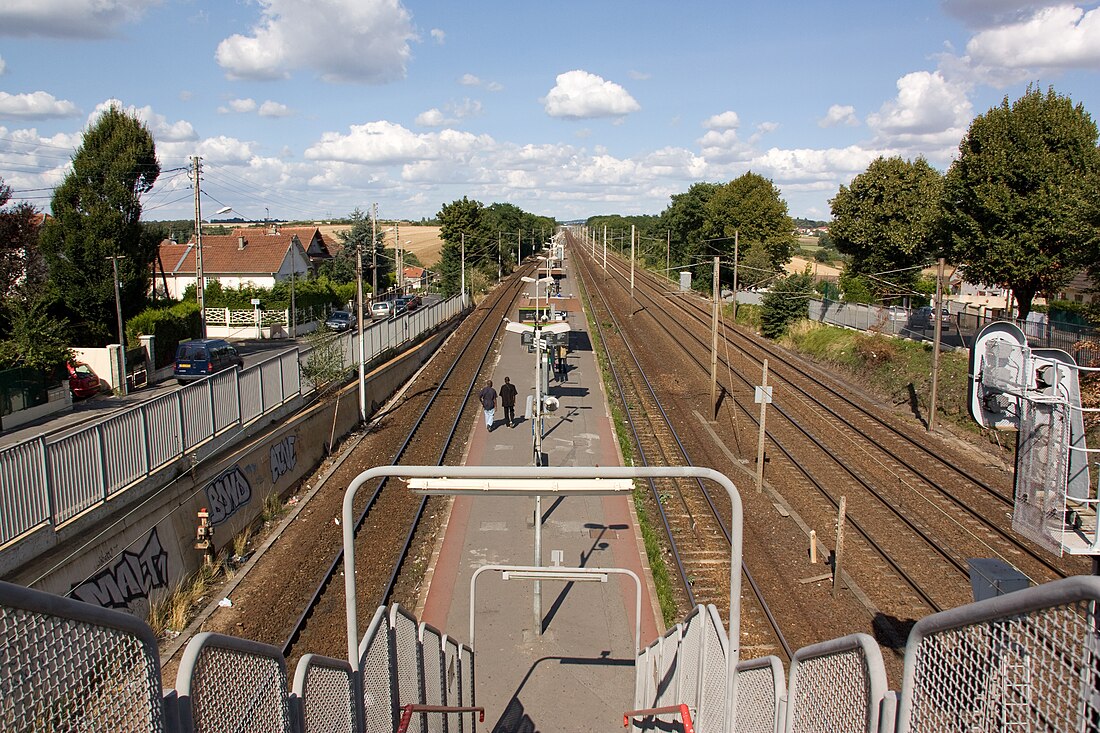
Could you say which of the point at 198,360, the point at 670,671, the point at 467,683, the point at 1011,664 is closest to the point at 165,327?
the point at 198,360

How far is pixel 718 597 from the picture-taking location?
41.0 feet

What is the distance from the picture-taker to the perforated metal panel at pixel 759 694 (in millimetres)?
4051

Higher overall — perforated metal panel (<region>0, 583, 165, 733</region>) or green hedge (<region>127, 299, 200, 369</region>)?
perforated metal panel (<region>0, 583, 165, 733</region>)

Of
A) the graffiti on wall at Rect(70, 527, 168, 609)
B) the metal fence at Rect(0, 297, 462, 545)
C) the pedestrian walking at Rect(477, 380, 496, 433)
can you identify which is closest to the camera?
the metal fence at Rect(0, 297, 462, 545)

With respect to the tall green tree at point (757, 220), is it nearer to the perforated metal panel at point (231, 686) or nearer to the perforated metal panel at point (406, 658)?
the perforated metal panel at point (406, 658)

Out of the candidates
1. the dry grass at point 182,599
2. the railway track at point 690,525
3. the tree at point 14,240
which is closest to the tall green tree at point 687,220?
the railway track at point 690,525

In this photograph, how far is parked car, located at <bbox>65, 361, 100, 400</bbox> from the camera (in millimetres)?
25828

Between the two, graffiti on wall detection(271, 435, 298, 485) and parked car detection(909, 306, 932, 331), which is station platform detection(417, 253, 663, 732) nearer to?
graffiti on wall detection(271, 435, 298, 485)

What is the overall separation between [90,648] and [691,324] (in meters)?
42.8

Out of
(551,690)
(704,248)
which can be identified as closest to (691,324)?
(704,248)

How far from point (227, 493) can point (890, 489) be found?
46.8 feet

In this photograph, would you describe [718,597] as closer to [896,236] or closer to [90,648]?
[90,648]

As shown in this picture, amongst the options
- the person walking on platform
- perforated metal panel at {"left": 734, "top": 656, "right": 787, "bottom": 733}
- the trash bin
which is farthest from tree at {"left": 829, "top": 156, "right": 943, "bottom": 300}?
perforated metal panel at {"left": 734, "top": 656, "right": 787, "bottom": 733}

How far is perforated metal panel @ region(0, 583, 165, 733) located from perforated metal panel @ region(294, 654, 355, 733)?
1078 mm
